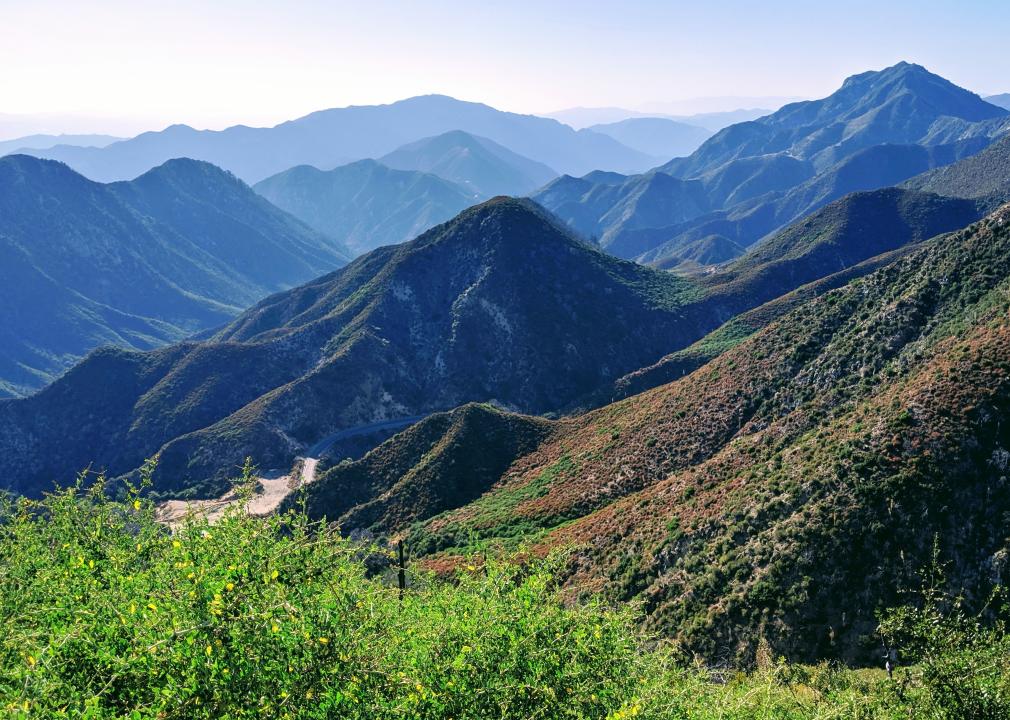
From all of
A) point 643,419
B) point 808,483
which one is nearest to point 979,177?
point 643,419

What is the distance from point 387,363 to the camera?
11238cm

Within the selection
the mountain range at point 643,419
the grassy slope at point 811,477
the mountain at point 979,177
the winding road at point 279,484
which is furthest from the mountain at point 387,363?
the mountain at point 979,177

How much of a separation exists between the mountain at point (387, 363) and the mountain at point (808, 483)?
159 ft

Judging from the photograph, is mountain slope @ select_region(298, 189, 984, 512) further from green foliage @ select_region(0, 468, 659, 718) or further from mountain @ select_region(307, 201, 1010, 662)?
green foliage @ select_region(0, 468, 659, 718)

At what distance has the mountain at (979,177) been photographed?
167m

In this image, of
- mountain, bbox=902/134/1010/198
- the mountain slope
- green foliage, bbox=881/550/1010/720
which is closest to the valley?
green foliage, bbox=881/550/1010/720

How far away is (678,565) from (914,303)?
28086 mm

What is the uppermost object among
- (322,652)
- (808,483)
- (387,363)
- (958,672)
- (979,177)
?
(979,177)

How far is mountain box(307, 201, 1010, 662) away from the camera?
89.7ft

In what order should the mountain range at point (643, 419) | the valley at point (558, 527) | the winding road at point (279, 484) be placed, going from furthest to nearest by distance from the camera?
the winding road at point (279, 484) → the mountain range at point (643, 419) → the valley at point (558, 527)

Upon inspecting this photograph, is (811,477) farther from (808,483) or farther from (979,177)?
(979,177)

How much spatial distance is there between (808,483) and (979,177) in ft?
670

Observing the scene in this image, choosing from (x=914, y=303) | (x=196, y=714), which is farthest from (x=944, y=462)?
(x=196, y=714)

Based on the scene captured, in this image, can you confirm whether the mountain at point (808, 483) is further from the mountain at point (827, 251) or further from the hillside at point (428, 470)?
the mountain at point (827, 251)
